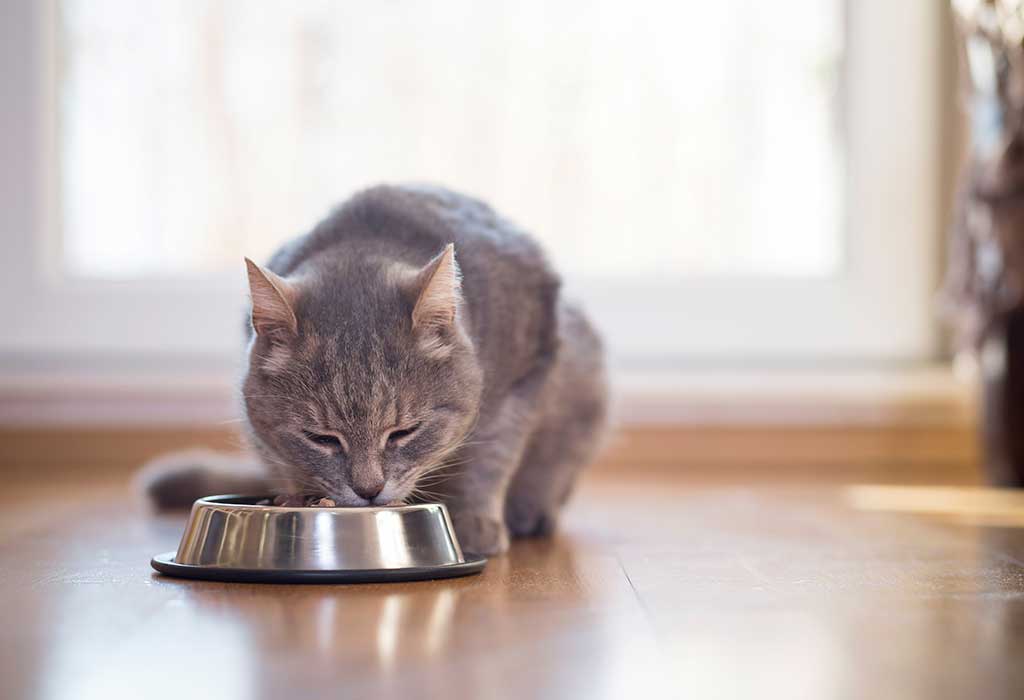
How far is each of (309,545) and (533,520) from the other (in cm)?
69

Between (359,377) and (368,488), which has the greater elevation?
(359,377)

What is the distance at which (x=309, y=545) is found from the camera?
1430mm

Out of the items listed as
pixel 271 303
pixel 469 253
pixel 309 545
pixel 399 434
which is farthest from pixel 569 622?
pixel 469 253

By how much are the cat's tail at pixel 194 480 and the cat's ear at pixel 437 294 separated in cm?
70

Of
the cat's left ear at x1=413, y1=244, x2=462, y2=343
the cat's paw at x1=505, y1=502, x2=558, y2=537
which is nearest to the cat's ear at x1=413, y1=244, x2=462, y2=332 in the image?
the cat's left ear at x1=413, y1=244, x2=462, y2=343

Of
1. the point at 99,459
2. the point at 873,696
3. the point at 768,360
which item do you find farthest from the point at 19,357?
the point at 873,696

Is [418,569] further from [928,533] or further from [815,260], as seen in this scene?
[815,260]

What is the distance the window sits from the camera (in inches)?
134

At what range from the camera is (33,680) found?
99cm

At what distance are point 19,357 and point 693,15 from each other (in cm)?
198

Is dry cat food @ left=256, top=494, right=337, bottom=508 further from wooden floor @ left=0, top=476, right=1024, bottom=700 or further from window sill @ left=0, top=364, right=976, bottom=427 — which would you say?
window sill @ left=0, top=364, right=976, bottom=427

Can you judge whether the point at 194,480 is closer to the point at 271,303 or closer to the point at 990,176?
the point at 271,303

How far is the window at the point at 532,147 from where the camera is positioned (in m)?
3.39

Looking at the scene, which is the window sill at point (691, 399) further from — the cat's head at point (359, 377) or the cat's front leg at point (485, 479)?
the cat's head at point (359, 377)
